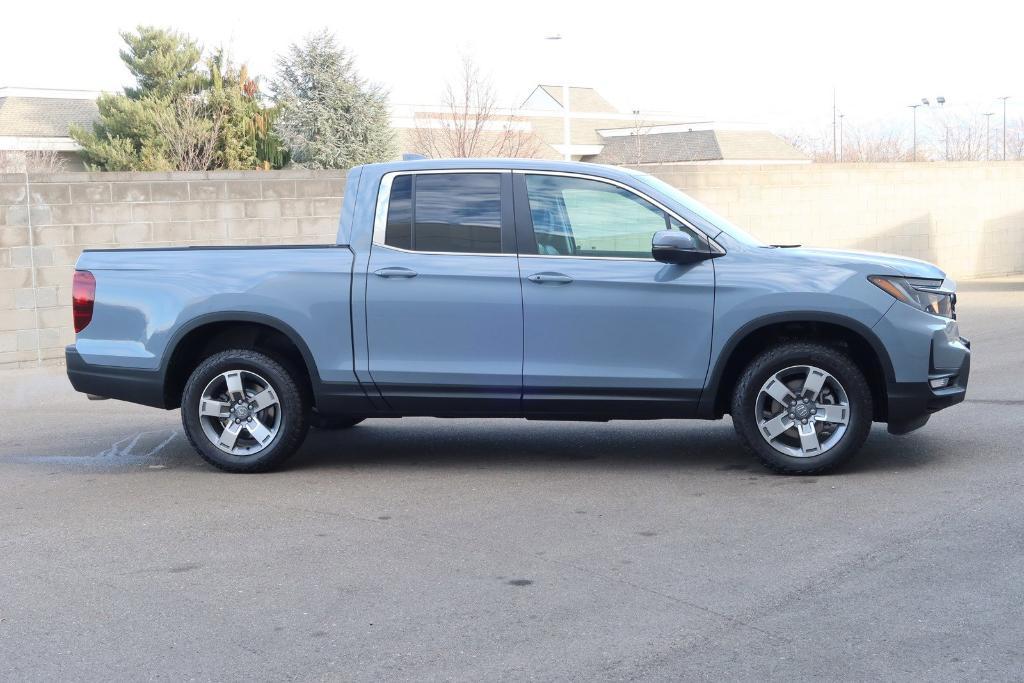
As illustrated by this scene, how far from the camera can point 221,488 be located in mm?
7434

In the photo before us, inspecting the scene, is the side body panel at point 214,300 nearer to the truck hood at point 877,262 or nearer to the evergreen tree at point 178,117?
the truck hood at point 877,262

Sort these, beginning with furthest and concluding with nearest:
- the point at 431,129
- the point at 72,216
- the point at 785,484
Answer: the point at 431,129 → the point at 72,216 → the point at 785,484

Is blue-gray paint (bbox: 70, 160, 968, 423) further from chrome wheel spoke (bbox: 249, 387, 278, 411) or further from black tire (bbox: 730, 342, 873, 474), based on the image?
chrome wheel spoke (bbox: 249, 387, 278, 411)

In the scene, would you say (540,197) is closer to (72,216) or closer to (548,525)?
(548,525)

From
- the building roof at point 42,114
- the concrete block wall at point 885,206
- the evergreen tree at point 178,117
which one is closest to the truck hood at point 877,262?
the concrete block wall at point 885,206

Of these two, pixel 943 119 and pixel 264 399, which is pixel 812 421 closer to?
pixel 264 399

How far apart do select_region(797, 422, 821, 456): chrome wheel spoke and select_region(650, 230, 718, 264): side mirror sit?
113 cm

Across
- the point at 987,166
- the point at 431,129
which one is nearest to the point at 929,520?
the point at 987,166

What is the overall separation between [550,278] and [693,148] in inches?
2036

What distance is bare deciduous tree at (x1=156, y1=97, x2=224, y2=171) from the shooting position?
104ft

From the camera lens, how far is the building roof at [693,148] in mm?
56641

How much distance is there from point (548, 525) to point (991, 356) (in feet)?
26.2

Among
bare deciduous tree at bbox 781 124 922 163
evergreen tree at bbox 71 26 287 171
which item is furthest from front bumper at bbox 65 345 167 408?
bare deciduous tree at bbox 781 124 922 163

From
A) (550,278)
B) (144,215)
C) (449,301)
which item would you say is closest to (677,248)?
(550,278)
